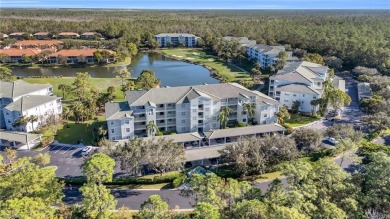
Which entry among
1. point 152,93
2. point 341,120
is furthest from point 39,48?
point 341,120

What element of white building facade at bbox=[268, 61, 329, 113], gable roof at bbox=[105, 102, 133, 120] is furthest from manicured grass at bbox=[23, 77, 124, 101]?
white building facade at bbox=[268, 61, 329, 113]

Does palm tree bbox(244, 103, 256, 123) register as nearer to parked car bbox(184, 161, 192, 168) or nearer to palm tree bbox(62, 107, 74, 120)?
parked car bbox(184, 161, 192, 168)

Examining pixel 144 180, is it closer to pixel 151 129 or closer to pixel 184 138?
pixel 184 138

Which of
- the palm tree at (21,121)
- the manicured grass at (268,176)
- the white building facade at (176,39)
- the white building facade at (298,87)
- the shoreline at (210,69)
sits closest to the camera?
the manicured grass at (268,176)

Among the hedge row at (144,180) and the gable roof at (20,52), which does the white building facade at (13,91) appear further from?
the gable roof at (20,52)

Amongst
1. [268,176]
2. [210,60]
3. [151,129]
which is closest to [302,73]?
[268,176]

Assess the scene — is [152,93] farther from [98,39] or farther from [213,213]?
[98,39]

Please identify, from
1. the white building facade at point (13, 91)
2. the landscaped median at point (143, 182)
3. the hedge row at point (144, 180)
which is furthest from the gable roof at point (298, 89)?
the white building facade at point (13, 91)
